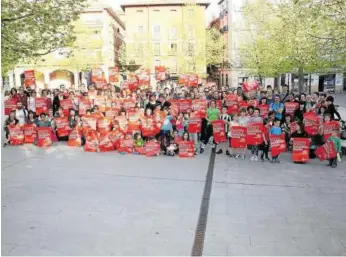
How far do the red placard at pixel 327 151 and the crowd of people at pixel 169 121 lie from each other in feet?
0.51

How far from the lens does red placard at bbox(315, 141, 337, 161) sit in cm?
1083

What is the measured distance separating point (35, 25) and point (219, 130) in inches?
289

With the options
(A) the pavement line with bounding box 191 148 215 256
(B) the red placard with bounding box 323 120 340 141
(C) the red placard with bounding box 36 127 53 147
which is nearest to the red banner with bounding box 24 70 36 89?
(C) the red placard with bounding box 36 127 53 147

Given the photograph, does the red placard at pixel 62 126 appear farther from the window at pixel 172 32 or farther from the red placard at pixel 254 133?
the window at pixel 172 32

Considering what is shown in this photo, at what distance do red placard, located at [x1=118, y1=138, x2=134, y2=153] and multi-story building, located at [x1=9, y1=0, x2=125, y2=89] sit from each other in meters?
30.5

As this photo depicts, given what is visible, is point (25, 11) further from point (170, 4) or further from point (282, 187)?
point (170, 4)

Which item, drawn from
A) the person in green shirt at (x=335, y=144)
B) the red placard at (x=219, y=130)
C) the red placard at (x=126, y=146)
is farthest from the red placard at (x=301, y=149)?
the red placard at (x=126, y=146)

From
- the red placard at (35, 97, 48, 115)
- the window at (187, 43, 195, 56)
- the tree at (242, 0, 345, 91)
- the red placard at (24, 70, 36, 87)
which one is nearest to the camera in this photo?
the red placard at (35, 97, 48, 115)

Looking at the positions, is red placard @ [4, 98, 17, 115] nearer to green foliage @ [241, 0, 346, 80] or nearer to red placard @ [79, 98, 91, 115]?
red placard @ [79, 98, 91, 115]

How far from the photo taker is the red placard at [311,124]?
12.0m

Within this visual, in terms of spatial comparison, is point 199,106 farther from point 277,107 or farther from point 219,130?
point 277,107

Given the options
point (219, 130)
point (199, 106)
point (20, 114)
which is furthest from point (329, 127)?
point (20, 114)

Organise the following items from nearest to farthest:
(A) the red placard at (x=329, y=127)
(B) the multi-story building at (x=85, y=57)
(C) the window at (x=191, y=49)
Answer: (A) the red placard at (x=329, y=127)
(B) the multi-story building at (x=85, y=57)
(C) the window at (x=191, y=49)

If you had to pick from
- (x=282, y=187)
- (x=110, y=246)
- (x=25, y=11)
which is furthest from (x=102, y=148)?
(x=110, y=246)
